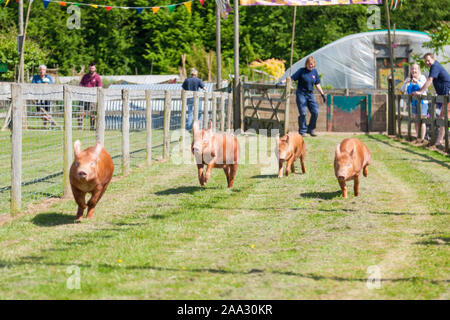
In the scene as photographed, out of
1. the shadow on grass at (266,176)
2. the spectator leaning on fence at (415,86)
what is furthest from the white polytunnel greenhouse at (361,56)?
the shadow on grass at (266,176)

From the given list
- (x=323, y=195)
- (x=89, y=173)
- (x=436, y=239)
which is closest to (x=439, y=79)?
(x=323, y=195)

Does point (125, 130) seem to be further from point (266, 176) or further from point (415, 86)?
point (415, 86)

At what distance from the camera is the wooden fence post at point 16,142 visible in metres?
7.91

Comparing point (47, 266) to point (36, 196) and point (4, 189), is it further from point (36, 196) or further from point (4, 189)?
point (4, 189)

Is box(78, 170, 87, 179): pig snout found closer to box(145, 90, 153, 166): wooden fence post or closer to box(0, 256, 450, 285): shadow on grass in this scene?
box(0, 256, 450, 285): shadow on grass

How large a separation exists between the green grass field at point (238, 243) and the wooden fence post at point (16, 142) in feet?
0.98

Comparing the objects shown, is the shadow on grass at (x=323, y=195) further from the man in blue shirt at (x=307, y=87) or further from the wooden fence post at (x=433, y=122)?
the man in blue shirt at (x=307, y=87)

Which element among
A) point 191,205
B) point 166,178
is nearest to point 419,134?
point 166,178

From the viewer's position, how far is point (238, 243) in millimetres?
6422

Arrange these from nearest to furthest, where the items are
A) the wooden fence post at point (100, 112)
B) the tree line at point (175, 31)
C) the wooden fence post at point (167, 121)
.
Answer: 1. the wooden fence post at point (100, 112)
2. the wooden fence post at point (167, 121)
3. the tree line at point (175, 31)

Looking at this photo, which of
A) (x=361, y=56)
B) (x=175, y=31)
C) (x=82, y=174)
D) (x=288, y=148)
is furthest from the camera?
(x=175, y=31)

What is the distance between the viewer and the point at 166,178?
11273 mm

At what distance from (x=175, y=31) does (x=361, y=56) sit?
25395mm
